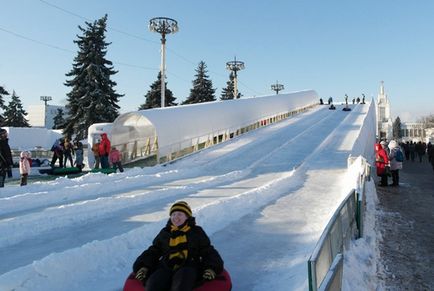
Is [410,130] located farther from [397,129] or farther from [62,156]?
[62,156]

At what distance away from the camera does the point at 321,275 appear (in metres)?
3.83

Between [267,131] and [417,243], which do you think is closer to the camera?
[417,243]

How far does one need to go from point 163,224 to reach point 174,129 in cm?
1170

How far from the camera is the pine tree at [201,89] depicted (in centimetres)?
5719

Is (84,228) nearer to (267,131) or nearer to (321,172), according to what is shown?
(321,172)

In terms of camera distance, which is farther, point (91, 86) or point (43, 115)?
point (43, 115)

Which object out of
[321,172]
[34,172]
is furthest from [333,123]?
[34,172]

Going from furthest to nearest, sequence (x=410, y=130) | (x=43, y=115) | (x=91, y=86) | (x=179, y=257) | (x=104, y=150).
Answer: (x=410, y=130)
(x=43, y=115)
(x=91, y=86)
(x=104, y=150)
(x=179, y=257)

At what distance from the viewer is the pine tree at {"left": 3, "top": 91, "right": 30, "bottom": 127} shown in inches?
2237

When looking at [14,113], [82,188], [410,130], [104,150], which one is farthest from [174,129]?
[410,130]

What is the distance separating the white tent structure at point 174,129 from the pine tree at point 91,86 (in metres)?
13.8

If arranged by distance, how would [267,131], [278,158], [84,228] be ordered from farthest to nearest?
[267,131], [278,158], [84,228]

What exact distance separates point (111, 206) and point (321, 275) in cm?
555

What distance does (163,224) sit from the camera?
681 cm
